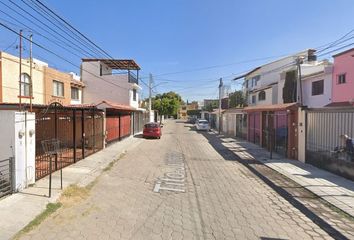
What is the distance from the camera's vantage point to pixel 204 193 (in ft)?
29.3

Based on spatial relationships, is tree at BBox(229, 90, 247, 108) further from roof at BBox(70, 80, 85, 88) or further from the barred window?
roof at BBox(70, 80, 85, 88)

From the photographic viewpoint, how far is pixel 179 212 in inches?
282

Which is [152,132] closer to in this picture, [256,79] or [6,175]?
[6,175]

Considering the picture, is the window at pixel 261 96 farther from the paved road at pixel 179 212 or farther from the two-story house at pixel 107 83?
the paved road at pixel 179 212

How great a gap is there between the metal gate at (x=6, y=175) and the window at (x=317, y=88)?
2239cm

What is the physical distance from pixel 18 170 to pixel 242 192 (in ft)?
20.1

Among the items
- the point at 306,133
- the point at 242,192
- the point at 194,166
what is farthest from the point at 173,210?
the point at 306,133

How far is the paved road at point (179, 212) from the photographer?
5.88 meters

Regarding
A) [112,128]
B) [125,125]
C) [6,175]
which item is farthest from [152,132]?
[6,175]

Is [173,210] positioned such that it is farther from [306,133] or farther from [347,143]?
[306,133]

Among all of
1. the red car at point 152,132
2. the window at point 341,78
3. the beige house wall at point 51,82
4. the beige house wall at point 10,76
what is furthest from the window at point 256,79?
the beige house wall at point 10,76

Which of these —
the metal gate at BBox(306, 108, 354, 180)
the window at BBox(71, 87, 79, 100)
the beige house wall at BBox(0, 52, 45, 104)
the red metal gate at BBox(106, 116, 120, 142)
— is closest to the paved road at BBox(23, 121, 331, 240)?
the metal gate at BBox(306, 108, 354, 180)

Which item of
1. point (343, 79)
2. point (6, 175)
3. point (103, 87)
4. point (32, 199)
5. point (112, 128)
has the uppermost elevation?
point (103, 87)

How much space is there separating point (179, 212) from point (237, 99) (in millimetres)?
43574
